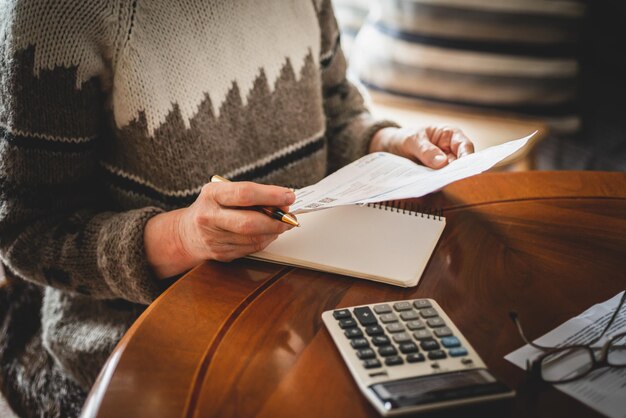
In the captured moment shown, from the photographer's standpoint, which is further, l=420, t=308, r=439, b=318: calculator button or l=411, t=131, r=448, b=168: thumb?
l=411, t=131, r=448, b=168: thumb

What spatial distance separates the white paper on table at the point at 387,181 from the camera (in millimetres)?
570

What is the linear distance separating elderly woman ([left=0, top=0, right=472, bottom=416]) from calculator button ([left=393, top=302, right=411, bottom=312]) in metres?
0.15

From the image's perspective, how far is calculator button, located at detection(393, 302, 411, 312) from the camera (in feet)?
1.67

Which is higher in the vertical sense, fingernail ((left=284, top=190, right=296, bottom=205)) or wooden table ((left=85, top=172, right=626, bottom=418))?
fingernail ((left=284, top=190, right=296, bottom=205))

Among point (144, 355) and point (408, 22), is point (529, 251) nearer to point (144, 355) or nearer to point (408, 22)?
point (144, 355)

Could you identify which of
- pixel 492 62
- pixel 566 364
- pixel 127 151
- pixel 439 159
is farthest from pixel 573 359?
pixel 492 62

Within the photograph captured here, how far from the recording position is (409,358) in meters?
0.45

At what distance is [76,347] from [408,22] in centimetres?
123

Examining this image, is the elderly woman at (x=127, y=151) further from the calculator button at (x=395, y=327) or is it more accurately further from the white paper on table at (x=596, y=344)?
the white paper on table at (x=596, y=344)

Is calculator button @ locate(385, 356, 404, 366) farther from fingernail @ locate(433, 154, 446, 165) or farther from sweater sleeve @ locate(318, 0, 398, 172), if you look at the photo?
sweater sleeve @ locate(318, 0, 398, 172)

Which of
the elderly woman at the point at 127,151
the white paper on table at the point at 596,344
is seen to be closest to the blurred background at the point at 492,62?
the elderly woman at the point at 127,151

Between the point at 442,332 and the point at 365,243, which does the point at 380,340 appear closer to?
the point at 442,332

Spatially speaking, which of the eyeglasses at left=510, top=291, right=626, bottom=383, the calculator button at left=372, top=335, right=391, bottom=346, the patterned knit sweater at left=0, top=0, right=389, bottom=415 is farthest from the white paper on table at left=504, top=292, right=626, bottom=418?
the patterned knit sweater at left=0, top=0, right=389, bottom=415

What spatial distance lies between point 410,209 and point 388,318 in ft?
0.84
